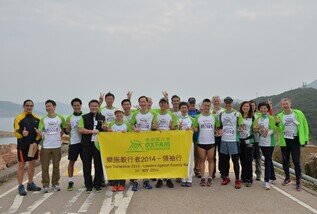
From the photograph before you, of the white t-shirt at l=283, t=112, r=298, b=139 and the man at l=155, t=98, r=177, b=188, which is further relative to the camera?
the man at l=155, t=98, r=177, b=188

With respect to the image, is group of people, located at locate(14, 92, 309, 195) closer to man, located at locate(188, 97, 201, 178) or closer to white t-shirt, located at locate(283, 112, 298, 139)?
white t-shirt, located at locate(283, 112, 298, 139)

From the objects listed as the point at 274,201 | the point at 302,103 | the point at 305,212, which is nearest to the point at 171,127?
the point at 274,201

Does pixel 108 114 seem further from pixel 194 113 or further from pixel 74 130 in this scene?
pixel 194 113

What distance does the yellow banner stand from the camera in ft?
29.8

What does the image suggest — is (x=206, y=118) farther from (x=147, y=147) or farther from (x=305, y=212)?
(x=305, y=212)

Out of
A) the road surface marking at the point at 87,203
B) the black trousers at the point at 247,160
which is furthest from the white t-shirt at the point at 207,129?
the road surface marking at the point at 87,203

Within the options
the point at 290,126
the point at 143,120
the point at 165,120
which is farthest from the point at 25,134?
the point at 290,126

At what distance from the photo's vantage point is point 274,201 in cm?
768

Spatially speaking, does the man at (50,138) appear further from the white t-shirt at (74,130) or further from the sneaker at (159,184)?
the sneaker at (159,184)

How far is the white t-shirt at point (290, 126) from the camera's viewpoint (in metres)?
9.01

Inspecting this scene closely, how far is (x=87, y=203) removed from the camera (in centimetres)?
776

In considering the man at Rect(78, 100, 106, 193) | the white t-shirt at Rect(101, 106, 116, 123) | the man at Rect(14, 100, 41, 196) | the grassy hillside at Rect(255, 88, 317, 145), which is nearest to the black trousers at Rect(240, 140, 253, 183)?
the white t-shirt at Rect(101, 106, 116, 123)

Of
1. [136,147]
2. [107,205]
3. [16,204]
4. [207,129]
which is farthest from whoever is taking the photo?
[207,129]

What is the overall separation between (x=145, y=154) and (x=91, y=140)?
4.40ft
